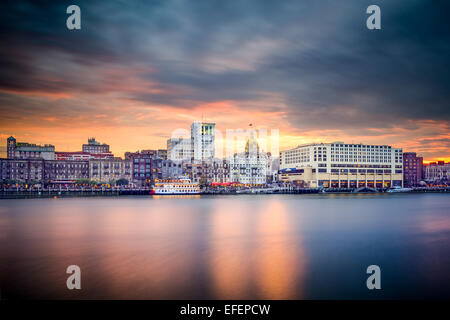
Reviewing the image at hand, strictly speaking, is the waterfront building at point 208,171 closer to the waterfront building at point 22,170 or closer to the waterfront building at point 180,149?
the waterfront building at point 180,149

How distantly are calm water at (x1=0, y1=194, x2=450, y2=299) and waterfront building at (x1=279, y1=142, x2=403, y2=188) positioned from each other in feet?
356

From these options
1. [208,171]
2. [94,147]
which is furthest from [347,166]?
[94,147]

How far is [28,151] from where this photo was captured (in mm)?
151125

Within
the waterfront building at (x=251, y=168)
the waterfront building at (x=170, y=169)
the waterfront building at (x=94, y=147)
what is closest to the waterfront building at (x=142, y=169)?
the waterfront building at (x=170, y=169)

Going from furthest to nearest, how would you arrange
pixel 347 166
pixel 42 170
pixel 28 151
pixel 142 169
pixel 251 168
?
pixel 251 168 < pixel 28 151 < pixel 347 166 < pixel 142 169 < pixel 42 170

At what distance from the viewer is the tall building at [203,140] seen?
18812cm

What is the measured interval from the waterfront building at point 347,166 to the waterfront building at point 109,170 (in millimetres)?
75516

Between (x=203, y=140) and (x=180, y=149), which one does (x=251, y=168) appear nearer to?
(x=203, y=140)

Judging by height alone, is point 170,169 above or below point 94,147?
below

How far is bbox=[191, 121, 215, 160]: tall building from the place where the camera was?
18812 cm

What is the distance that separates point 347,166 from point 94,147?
134538 mm

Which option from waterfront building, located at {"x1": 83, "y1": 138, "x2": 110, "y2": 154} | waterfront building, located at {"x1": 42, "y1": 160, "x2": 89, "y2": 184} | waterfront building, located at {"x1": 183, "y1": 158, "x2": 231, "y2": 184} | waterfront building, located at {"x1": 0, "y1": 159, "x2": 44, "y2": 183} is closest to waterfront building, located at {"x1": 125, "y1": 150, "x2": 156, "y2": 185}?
waterfront building, located at {"x1": 183, "y1": 158, "x2": 231, "y2": 184}

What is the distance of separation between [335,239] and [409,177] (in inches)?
6688
